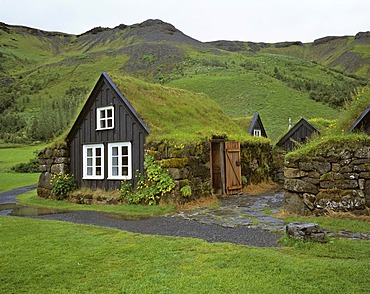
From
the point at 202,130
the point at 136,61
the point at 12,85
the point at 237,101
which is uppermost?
the point at 136,61

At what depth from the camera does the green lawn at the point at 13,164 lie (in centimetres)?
2838

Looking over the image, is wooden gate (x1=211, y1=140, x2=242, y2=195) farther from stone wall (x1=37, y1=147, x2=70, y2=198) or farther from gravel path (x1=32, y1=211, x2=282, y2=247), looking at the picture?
stone wall (x1=37, y1=147, x2=70, y2=198)

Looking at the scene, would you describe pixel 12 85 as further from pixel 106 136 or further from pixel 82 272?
pixel 82 272

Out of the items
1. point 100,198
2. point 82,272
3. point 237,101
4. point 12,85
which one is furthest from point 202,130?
point 12,85

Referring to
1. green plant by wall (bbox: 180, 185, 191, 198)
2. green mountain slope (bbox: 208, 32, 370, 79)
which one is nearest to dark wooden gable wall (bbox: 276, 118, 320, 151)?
green plant by wall (bbox: 180, 185, 191, 198)

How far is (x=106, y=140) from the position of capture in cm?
1733

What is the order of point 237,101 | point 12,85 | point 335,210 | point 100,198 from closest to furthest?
point 335,210, point 100,198, point 237,101, point 12,85

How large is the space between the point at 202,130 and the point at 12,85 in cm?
7986

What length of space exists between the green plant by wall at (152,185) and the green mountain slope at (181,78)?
4.50 metres

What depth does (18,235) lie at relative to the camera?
32.1 ft

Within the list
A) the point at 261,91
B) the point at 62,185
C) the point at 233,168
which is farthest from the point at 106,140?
the point at 261,91

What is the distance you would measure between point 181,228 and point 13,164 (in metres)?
33.5

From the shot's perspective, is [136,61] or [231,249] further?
[136,61]

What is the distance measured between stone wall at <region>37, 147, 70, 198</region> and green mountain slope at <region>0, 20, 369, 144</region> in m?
5.48
